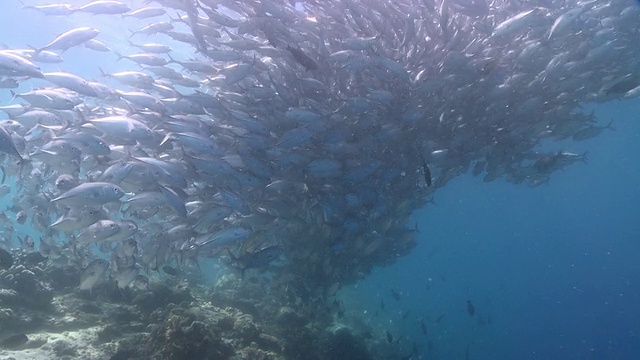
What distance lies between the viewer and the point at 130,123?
7668 mm

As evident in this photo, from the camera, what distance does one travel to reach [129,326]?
935 centimetres

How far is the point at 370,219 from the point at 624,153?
60.2 metres

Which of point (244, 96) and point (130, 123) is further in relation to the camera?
point (244, 96)

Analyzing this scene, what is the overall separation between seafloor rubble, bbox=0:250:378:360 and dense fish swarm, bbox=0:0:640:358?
81 centimetres

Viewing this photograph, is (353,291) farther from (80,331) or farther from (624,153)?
(624,153)

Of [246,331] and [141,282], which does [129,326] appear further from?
[246,331]

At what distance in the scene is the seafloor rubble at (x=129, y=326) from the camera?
25.3ft

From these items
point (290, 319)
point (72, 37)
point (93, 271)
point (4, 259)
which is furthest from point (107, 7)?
point (290, 319)

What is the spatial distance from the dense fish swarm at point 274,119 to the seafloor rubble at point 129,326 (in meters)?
0.81

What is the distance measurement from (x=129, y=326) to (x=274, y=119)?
5.94 m

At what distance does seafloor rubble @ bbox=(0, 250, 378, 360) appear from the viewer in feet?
25.3

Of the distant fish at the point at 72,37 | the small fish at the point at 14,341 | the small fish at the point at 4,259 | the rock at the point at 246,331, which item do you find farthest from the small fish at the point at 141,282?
the distant fish at the point at 72,37

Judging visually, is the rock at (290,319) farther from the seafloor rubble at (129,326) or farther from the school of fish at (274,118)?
the school of fish at (274,118)

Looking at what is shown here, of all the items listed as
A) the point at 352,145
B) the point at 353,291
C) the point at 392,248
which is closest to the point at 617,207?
the point at 353,291
